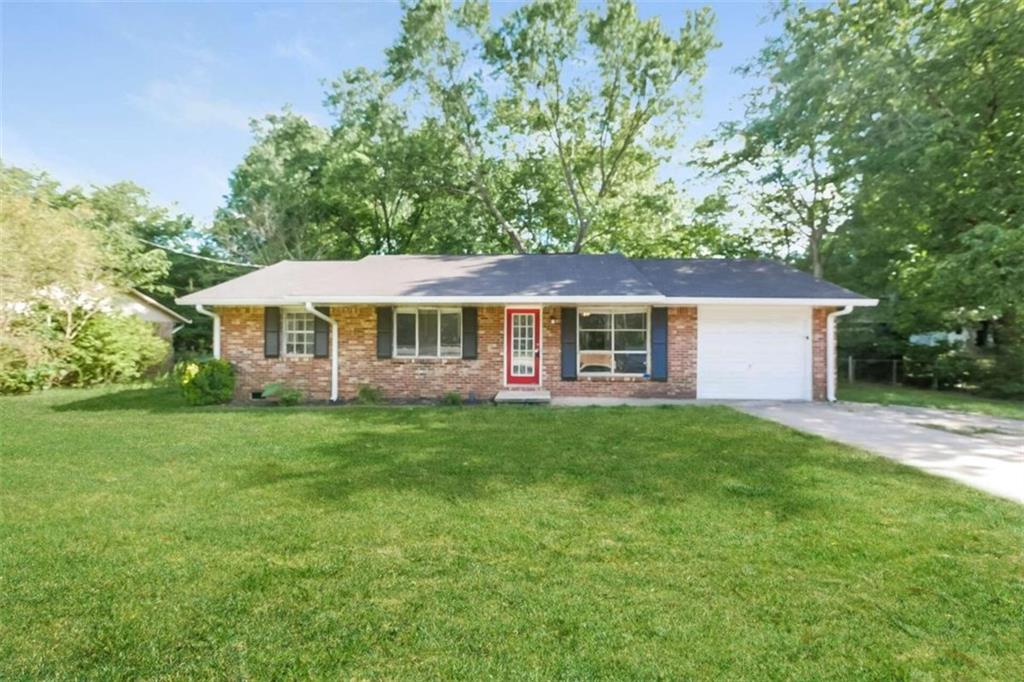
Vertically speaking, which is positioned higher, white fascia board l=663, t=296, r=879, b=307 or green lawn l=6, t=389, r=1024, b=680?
white fascia board l=663, t=296, r=879, b=307

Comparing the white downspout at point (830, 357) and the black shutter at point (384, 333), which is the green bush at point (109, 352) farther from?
the white downspout at point (830, 357)

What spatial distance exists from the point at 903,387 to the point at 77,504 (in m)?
19.5

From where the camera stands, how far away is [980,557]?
10.0 feet

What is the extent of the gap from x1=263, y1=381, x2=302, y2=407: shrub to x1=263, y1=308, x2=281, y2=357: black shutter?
0.73 metres

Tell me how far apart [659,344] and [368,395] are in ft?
20.8

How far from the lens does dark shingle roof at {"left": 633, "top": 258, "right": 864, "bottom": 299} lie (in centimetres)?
1033

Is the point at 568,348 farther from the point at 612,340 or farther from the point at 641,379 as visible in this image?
the point at 641,379

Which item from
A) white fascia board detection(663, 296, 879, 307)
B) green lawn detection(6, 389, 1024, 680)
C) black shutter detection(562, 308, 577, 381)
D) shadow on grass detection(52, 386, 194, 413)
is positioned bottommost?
green lawn detection(6, 389, 1024, 680)

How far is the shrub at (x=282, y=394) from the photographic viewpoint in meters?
9.91

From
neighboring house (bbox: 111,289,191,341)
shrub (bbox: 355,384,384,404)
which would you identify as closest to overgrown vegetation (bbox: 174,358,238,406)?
shrub (bbox: 355,384,384,404)

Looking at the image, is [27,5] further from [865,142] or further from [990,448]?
[865,142]

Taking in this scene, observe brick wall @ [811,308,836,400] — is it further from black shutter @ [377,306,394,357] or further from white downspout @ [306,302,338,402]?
white downspout @ [306,302,338,402]

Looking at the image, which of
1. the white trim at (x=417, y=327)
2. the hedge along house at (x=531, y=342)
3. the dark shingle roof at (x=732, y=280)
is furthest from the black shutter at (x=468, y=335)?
the dark shingle roof at (x=732, y=280)

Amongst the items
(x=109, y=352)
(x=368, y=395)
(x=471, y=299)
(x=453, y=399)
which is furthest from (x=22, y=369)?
(x=471, y=299)
